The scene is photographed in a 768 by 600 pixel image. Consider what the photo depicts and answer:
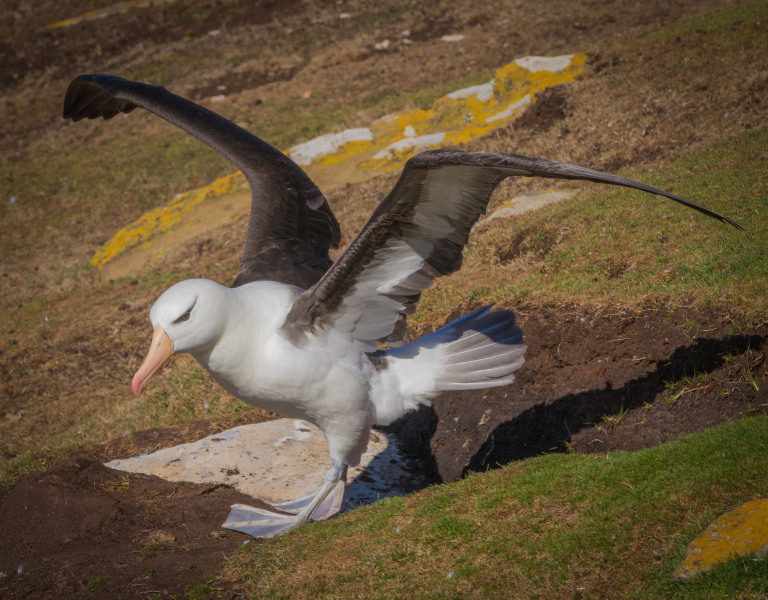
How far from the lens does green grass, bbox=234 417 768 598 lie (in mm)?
3311

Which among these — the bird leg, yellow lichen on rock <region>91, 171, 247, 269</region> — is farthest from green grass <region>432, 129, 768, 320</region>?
yellow lichen on rock <region>91, 171, 247, 269</region>

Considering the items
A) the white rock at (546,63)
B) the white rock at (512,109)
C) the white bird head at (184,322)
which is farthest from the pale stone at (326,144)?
the white bird head at (184,322)

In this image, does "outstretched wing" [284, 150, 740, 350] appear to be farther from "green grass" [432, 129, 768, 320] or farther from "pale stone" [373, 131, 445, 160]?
"pale stone" [373, 131, 445, 160]

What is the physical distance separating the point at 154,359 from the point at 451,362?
207 centimetres

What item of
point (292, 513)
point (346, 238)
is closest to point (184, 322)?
point (292, 513)

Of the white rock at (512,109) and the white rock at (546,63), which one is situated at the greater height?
the white rock at (546,63)

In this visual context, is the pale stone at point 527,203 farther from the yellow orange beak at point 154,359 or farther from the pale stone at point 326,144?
the yellow orange beak at point 154,359

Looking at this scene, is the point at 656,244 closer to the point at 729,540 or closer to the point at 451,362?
the point at 451,362

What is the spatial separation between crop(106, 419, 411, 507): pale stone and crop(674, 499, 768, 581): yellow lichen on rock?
9.13ft

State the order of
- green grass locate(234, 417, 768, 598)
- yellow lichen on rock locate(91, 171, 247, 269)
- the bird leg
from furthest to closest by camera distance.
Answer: yellow lichen on rock locate(91, 171, 247, 269), the bird leg, green grass locate(234, 417, 768, 598)

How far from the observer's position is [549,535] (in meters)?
3.64

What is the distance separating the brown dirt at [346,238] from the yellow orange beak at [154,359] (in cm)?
106

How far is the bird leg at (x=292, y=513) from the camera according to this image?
191 inches

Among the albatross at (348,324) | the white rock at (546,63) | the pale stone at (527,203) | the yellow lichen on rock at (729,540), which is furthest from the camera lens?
the white rock at (546,63)
